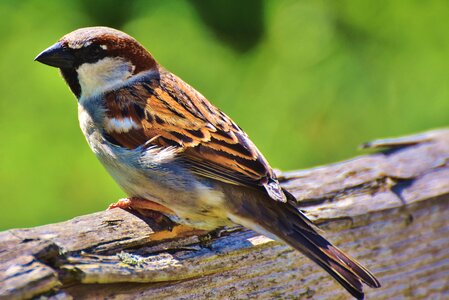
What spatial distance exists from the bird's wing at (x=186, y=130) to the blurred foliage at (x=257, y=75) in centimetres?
49

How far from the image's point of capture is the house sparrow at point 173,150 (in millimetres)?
2166

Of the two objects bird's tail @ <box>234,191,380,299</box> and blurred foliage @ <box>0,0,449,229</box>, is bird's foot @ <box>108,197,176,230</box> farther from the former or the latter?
blurred foliage @ <box>0,0,449,229</box>

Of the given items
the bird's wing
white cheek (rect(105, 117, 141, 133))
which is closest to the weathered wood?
the bird's wing

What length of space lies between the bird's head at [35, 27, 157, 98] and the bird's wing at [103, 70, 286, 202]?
0.06 metres

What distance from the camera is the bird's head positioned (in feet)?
8.39

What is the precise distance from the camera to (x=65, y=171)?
2932mm

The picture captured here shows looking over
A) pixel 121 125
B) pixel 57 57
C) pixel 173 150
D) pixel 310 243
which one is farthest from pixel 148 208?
pixel 57 57

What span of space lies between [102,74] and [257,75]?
30.3 inches

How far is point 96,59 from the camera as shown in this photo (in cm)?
261

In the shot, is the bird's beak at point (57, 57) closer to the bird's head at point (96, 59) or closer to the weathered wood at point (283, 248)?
the bird's head at point (96, 59)

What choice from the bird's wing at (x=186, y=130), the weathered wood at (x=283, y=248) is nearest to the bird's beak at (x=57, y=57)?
the bird's wing at (x=186, y=130)

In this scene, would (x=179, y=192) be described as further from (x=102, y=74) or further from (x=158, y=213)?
(x=102, y=74)

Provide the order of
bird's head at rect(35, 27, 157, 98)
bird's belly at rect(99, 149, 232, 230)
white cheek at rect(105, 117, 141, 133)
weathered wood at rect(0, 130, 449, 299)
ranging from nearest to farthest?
weathered wood at rect(0, 130, 449, 299) → bird's belly at rect(99, 149, 232, 230) → white cheek at rect(105, 117, 141, 133) → bird's head at rect(35, 27, 157, 98)

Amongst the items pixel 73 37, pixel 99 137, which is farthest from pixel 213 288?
pixel 73 37
